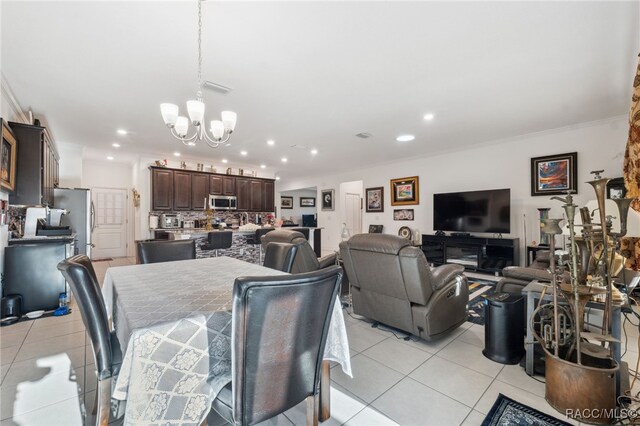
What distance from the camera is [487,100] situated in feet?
11.5

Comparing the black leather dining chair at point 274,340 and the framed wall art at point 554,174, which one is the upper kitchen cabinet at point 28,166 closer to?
the black leather dining chair at point 274,340

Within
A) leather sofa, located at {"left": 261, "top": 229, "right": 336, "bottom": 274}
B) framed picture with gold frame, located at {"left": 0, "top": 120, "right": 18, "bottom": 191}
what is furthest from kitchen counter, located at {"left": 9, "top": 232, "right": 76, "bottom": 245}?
leather sofa, located at {"left": 261, "top": 229, "right": 336, "bottom": 274}

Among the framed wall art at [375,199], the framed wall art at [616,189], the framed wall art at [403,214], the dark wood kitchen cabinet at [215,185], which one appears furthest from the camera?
the framed wall art at [375,199]

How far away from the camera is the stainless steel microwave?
7.09 m

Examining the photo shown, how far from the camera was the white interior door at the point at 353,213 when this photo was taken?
9.04 metres

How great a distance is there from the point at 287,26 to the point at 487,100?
9.11 ft

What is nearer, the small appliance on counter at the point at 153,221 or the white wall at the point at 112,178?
the small appliance on counter at the point at 153,221

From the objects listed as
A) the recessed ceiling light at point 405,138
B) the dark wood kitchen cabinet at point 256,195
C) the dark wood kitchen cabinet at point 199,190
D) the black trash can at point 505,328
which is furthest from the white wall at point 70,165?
the black trash can at point 505,328

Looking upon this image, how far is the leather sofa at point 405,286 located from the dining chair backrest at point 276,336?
4.39 feet

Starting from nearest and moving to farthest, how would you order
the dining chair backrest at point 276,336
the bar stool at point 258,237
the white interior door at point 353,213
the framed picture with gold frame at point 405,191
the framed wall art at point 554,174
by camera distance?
the dining chair backrest at point 276,336, the framed wall art at point 554,174, the bar stool at point 258,237, the framed picture with gold frame at point 405,191, the white interior door at point 353,213

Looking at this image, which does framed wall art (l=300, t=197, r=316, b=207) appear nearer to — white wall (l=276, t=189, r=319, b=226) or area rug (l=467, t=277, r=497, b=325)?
white wall (l=276, t=189, r=319, b=226)

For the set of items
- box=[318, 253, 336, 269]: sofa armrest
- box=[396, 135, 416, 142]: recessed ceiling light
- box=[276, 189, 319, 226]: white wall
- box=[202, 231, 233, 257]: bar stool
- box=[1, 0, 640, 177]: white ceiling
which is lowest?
box=[318, 253, 336, 269]: sofa armrest

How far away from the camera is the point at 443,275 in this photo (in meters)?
2.46

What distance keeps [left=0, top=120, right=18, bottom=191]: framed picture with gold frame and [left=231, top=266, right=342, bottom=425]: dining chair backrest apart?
3.55 meters
